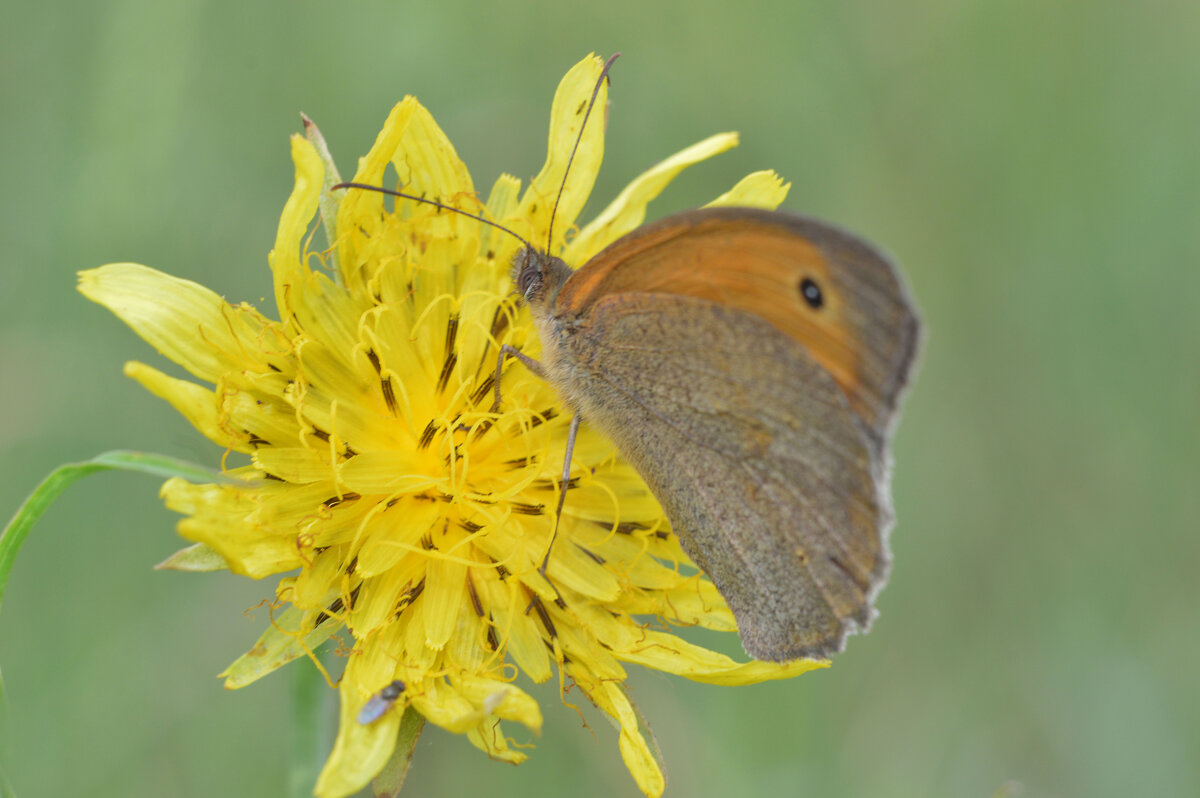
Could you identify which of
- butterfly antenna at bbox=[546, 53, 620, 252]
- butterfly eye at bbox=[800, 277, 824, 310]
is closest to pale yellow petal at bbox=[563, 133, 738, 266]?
butterfly antenna at bbox=[546, 53, 620, 252]

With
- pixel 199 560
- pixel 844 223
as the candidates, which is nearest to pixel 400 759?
→ pixel 199 560

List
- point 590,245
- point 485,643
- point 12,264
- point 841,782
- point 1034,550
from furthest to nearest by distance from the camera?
point 1034,550 < point 841,782 < point 12,264 < point 590,245 < point 485,643

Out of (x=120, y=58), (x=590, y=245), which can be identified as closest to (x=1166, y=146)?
(x=590, y=245)

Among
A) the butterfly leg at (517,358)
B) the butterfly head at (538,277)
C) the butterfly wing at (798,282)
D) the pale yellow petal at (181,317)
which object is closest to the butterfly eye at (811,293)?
the butterfly wing at (798,282)

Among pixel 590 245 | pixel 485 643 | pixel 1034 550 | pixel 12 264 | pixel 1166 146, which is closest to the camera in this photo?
pixel 485 643

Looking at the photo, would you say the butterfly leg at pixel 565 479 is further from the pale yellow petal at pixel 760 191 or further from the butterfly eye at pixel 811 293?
the pale yellow petal at pixel 760 191

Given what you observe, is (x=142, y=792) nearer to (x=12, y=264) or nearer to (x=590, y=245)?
(x=12, y=264)
